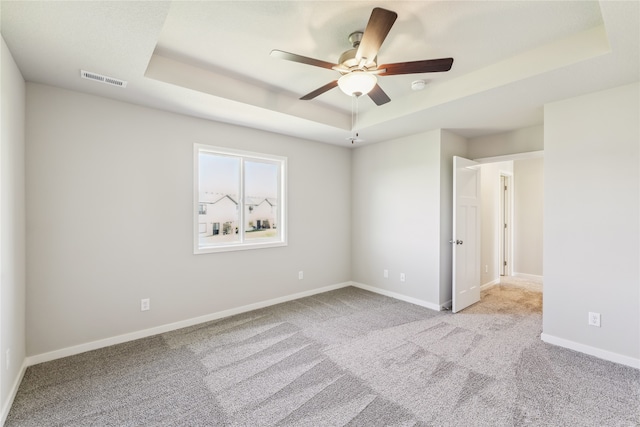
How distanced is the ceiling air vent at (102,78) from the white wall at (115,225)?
46 centimetres

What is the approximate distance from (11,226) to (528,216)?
7.44 meters

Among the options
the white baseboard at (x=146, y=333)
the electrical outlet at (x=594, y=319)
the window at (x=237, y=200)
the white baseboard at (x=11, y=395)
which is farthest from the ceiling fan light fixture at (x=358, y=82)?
the white baseboard at (x=11, y=395)

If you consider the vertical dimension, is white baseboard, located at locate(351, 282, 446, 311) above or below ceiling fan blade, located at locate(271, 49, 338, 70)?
below

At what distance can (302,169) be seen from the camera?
15.0ft

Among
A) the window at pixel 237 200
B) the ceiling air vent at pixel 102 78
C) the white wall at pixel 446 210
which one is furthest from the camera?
the white wall at pixel 446 210

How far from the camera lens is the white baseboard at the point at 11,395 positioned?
1.90 m

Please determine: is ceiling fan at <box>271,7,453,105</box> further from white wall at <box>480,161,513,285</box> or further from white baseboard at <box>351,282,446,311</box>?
white wall at <box>480,161,513,285</box>

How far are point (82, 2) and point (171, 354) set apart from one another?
2.76 meters

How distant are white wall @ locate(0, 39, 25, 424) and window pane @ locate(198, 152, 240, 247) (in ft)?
5.13

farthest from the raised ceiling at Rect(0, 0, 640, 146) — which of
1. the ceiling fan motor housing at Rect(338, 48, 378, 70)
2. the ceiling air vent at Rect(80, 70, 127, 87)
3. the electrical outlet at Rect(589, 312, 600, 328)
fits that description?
the electrical outlet at Rect(589, 312, 600, 328)

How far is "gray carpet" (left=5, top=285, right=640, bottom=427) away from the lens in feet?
6.44

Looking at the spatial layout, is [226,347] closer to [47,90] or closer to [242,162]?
[242,162]

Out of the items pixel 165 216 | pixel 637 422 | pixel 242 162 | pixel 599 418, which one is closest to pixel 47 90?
pixel 165 216

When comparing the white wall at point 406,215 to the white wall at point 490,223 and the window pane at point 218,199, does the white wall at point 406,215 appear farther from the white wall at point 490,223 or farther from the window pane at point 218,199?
the window pane at point 218,199
